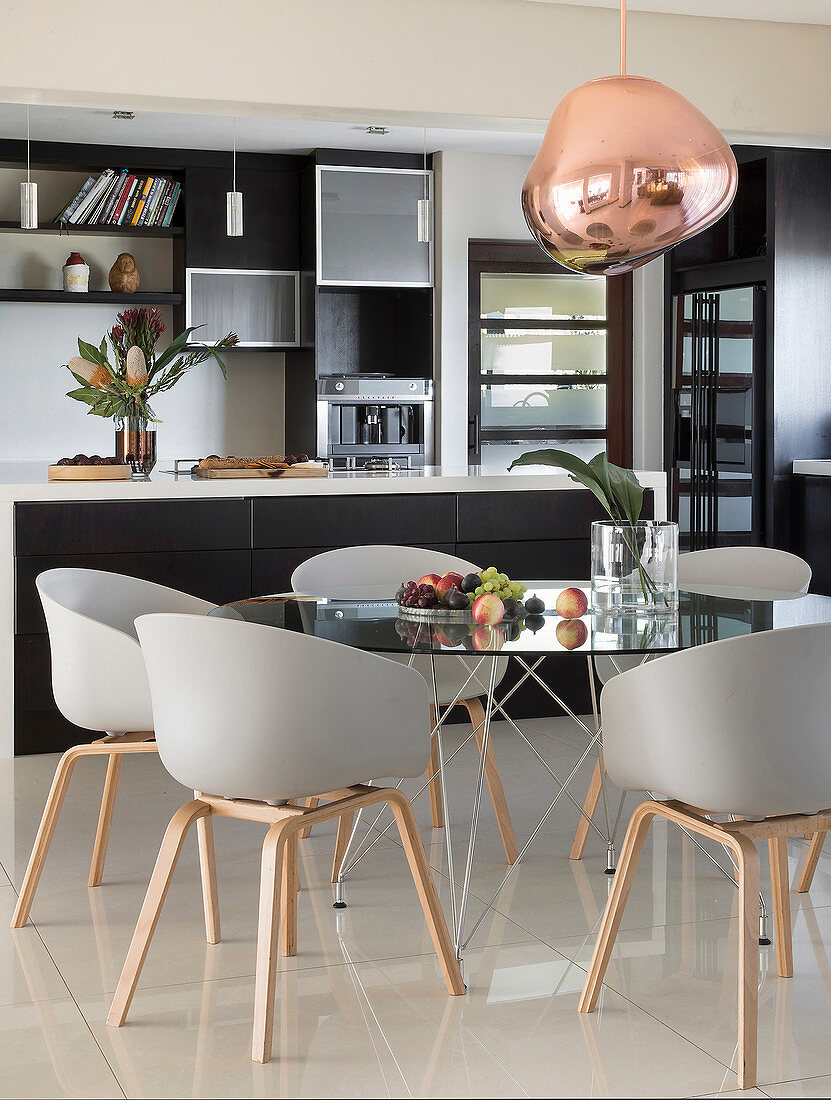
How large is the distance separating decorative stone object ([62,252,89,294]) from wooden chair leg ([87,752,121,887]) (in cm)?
455

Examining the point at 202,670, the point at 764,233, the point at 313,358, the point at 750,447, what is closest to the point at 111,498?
the point at 202,670

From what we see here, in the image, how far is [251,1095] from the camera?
207cm

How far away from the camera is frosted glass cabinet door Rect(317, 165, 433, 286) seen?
23.5 ft

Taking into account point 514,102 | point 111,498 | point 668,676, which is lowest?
point 668,676

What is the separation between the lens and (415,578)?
3.74 m

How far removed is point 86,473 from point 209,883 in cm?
209

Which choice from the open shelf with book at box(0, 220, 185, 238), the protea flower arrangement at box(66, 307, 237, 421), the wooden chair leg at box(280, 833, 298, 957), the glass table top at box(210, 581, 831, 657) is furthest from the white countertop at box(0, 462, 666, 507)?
the open shelf with book at box(0, 220, 185, 238)

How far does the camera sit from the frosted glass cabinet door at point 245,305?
283 inches

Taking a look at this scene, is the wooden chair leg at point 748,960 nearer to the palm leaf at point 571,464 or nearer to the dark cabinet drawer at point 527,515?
the palm leaf at point 571,464

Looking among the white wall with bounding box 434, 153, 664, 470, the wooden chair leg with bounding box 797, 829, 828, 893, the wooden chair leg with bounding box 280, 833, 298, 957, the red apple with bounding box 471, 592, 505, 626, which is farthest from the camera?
the white wall with bounding box 434, 153, 664, 470

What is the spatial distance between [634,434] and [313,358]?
81.3 inches

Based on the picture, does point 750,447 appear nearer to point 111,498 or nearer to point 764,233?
point 764,233

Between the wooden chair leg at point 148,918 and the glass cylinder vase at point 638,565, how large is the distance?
1100mm

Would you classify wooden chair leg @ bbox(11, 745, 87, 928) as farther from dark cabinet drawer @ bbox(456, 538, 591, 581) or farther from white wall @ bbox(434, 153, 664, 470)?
white wall @ bbox(434, 153, 664, 470)
